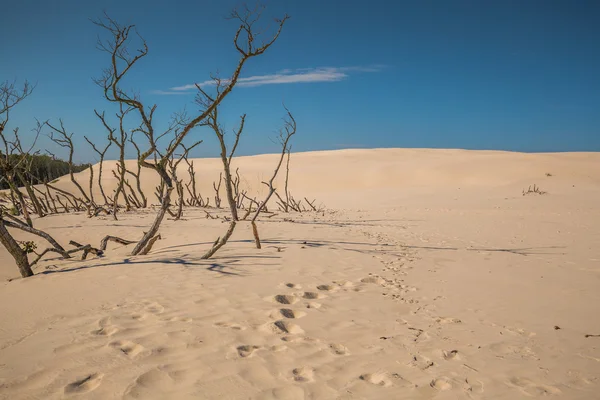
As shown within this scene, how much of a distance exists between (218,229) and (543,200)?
12.7m

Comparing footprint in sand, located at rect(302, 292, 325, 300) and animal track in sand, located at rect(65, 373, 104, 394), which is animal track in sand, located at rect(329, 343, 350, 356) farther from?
animal track in sand, located at rect(65, 373, 104, 394)

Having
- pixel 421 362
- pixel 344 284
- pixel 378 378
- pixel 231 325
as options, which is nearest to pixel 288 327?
pixel 231 325

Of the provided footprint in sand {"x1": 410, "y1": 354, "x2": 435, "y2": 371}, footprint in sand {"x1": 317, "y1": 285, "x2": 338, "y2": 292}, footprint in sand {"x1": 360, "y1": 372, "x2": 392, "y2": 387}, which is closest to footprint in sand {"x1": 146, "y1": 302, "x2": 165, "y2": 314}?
footprint in sand {"x1": 317, "y1": 285, "x2": 338, "y2": 292}

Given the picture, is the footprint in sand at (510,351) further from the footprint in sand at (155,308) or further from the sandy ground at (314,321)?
the footprint in sand at (155,308)

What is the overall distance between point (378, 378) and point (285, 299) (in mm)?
1610

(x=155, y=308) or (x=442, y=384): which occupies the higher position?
(x=155, y=308)

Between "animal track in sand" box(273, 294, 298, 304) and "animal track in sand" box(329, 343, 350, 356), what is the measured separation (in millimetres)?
994

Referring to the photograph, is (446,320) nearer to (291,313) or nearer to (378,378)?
(378,378)

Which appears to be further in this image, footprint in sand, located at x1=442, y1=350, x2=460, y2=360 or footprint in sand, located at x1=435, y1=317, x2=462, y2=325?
footprint in sand, located at x1=435, y1=317, x2=462, y2=325

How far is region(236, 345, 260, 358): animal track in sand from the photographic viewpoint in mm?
2711

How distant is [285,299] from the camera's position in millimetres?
3904

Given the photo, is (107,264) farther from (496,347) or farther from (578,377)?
(578,377)

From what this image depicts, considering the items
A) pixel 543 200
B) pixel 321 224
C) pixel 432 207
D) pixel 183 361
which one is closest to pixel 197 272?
pixel 183 361

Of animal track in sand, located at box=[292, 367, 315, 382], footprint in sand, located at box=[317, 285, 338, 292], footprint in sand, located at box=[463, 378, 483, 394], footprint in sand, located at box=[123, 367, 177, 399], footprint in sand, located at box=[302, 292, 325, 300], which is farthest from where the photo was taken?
footprint in sand, located at box=[317, 285, 338, 292]
